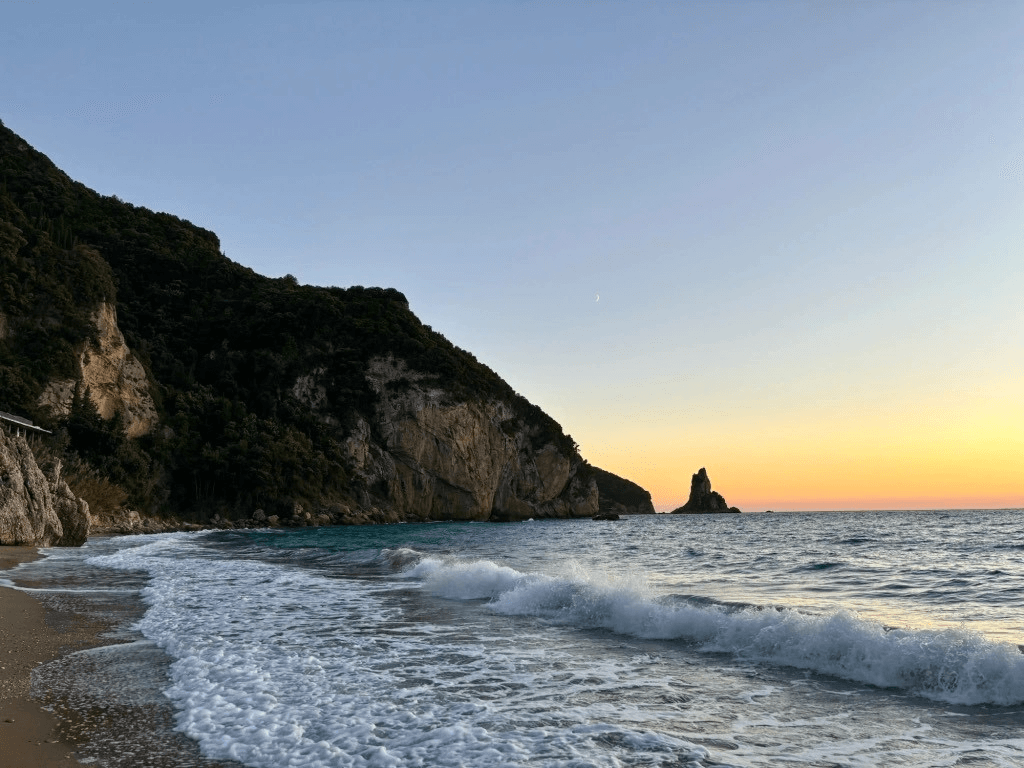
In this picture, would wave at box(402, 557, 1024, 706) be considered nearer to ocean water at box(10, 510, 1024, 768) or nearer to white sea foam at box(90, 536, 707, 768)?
ocean water at box(10, 510, 1024, 768)

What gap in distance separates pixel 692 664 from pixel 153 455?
59.0m

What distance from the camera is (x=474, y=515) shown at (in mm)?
87625

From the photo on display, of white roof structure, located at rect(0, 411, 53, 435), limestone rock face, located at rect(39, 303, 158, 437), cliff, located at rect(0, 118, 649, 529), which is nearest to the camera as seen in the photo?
white roof structure, located at rect(0, 411, 53, 435)

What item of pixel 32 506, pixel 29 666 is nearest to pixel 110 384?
pixel 32 506

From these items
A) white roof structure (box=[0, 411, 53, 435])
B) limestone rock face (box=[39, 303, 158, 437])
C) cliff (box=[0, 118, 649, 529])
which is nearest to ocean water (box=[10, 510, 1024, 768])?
white roof structure (box=[0, 411, 53, 435])

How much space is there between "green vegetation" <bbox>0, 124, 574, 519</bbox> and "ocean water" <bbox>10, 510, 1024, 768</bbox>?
41.4m

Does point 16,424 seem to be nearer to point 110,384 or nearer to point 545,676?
point 110,384

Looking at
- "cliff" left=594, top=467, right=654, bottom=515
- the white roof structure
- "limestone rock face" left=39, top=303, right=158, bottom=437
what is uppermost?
"limestone rock face" left=39, top=303, right=158, bottom=437

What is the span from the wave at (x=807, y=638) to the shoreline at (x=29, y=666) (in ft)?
22.2

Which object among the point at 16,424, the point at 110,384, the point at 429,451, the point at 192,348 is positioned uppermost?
A: the point at 192,348

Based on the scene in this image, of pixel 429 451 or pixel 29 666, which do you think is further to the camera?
pixel 429 451

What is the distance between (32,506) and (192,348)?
2105 inches

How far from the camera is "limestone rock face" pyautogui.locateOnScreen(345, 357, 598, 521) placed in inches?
3137

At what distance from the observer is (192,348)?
253 feet
